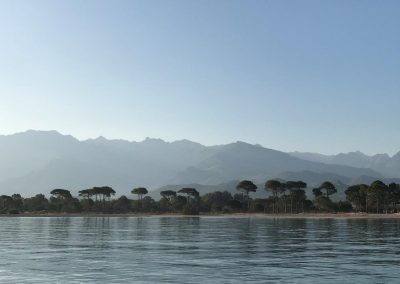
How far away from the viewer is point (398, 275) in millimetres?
38719

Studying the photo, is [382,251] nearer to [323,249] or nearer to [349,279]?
[323,249]

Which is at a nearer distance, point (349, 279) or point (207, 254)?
point (349, 279)

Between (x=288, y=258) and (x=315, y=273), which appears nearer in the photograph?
(x=315, y=273)

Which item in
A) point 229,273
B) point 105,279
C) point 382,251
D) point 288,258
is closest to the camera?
point 105,279

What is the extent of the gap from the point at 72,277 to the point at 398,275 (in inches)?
932

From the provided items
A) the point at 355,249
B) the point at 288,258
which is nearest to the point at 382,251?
the point at 355,249

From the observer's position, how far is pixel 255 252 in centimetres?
5591

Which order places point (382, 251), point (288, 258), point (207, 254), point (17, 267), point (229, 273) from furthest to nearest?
point (382, 251), point (207, 254), point (288, 258), point (17, 267), point (229, 273)

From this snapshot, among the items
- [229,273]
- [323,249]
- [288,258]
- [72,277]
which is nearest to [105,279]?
[72,277]

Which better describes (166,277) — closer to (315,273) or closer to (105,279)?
(105,279)

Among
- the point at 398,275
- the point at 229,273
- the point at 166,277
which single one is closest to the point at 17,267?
the point at 166,277

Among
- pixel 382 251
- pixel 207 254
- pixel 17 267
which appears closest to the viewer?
pixel 17 267

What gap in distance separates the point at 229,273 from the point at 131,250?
70.6 feet

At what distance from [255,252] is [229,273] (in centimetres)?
1688
